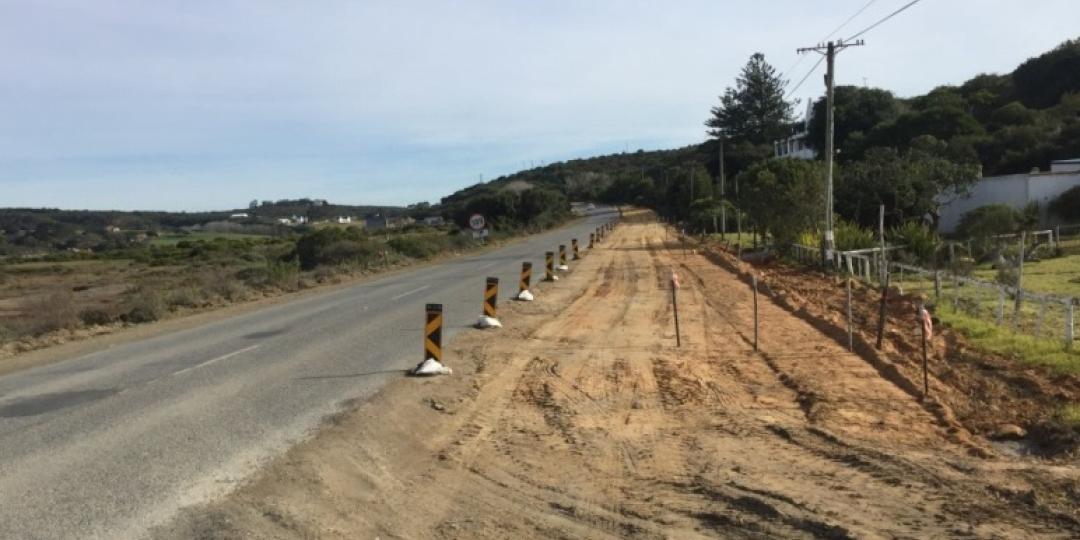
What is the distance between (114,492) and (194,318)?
16.3 metres

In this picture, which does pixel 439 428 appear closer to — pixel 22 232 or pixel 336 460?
pixel 336 460

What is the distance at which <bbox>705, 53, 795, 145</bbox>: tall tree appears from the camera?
11662 cm

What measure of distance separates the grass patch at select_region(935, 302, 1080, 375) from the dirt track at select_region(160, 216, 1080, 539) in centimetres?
205

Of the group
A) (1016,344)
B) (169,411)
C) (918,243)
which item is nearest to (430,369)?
(169,411)

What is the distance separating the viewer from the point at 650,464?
7.01m

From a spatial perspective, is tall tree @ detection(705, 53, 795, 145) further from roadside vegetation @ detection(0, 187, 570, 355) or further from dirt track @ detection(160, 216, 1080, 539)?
dirt track @ detection(160, 216, 1080, 539)

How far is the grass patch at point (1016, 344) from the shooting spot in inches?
421

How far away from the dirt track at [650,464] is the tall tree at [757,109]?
109343 mm

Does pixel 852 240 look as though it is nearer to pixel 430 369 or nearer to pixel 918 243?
pixel 918 243

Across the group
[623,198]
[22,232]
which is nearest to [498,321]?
[22,232]

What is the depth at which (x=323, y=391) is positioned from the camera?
10.4 meters

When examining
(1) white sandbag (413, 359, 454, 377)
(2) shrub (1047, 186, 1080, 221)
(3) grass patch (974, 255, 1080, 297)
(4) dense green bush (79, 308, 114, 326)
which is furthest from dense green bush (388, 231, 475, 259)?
(1) white sandbag (413, 359, 454, 377)

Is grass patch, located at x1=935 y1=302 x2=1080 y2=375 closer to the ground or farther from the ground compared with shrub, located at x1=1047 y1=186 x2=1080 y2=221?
closer to the ground

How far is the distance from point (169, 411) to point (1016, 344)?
11.2 meters
